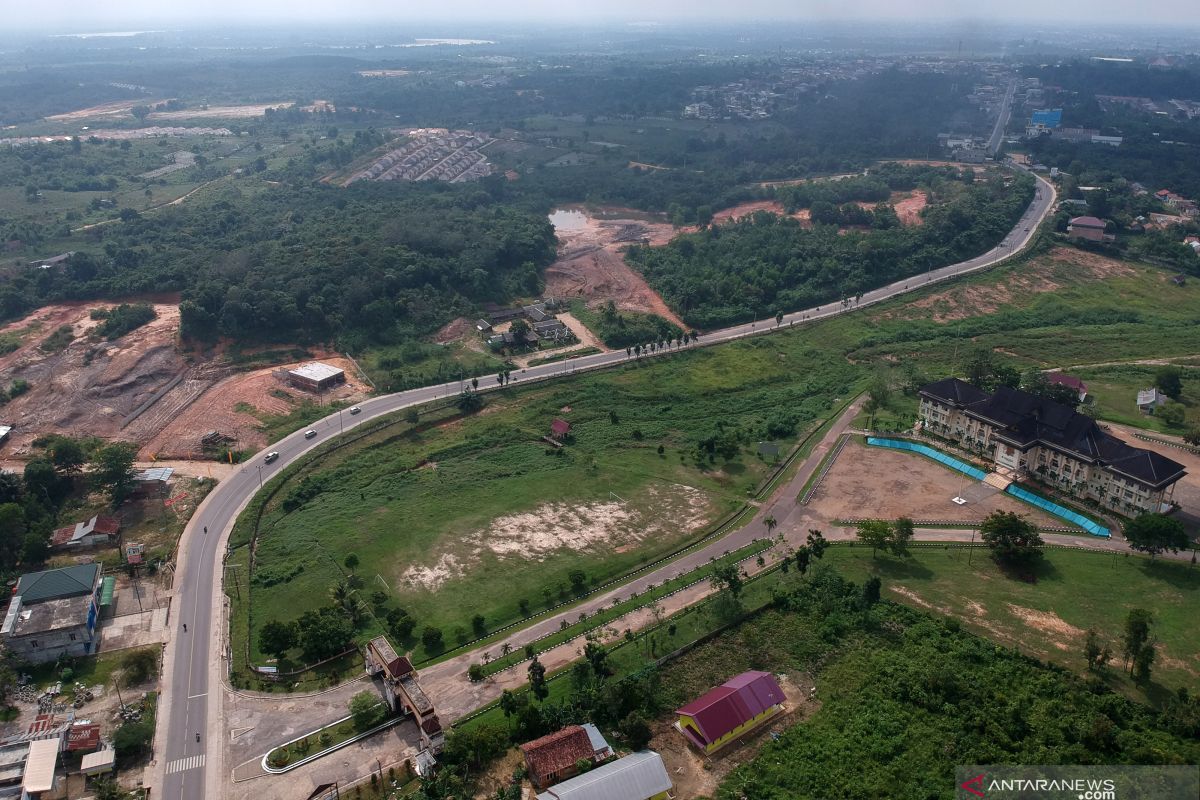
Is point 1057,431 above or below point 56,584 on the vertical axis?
above

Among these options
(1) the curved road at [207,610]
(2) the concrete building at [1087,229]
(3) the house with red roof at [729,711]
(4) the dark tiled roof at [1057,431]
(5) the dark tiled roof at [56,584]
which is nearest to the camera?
(3) the house with red roof at [729,711]

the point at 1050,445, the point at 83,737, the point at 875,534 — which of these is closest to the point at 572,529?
the point at 875,534

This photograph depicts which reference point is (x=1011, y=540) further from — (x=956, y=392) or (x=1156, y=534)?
(x=956, y=392)

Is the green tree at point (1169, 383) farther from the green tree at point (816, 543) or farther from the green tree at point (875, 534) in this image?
the green tree at point (816, 543)

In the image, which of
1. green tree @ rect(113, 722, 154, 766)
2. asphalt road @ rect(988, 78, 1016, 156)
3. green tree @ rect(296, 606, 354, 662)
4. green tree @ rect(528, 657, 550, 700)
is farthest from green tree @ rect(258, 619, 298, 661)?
asphalt road @ rect(988, 78, 1016, 156)

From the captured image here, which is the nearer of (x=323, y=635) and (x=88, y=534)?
(x=323, y=635)

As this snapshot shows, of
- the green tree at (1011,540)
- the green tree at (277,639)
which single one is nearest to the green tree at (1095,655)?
the green tree at (1011,540)
